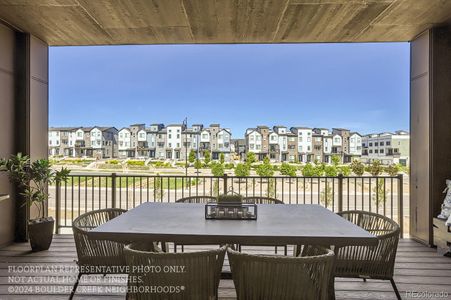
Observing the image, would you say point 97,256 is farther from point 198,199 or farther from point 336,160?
point 336,160

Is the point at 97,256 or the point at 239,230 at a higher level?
the point at 239,230

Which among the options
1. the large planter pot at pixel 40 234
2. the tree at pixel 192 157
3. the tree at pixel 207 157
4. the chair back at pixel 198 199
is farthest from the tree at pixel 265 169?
the large planter pot at pixel 40 234

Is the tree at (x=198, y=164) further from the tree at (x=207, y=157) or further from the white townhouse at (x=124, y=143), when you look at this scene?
the white townhouse at (x=124, y=143)

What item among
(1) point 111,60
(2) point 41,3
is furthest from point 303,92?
(2) point 41,3

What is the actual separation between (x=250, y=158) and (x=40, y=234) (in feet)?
12.5

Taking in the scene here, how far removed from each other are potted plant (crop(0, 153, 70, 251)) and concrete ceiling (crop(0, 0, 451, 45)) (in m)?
1.72

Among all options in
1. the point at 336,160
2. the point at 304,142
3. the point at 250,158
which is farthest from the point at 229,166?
the point at 336,160

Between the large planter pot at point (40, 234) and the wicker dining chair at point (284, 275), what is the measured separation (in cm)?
324

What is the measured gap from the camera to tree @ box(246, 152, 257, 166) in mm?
6228

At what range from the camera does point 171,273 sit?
1678 mm

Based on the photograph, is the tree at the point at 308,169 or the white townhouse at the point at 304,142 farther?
the white townhouse at the point at 304,142

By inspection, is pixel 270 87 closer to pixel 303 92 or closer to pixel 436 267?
pixel 303 92

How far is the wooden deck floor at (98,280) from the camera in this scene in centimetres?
275

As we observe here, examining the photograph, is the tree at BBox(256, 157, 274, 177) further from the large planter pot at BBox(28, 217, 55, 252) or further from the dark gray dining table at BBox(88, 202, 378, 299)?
the large planter pot at BBox(28, 217, 55, 252)
